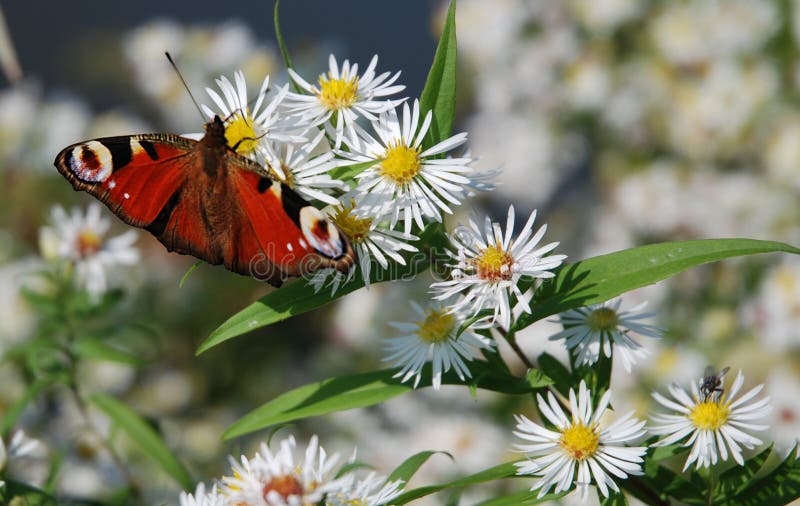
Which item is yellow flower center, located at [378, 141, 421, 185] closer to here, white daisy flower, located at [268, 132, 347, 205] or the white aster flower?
white daisy flower, located at [268, 132, 347, 205]

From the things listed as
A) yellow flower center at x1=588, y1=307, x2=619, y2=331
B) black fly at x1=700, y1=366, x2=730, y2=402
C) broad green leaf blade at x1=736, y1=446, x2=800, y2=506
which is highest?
yellow flower center at x1=588, y1=307, x2=619, y2=331

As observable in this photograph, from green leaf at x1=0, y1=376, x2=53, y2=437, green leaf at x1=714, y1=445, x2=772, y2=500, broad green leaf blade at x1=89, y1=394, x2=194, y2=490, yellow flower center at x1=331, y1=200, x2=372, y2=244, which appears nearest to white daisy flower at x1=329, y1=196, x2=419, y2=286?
yellow flower center at x1=331, y1=200, x2=372, y2=244

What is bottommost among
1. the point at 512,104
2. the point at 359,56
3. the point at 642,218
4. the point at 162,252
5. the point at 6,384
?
the point at 6,384

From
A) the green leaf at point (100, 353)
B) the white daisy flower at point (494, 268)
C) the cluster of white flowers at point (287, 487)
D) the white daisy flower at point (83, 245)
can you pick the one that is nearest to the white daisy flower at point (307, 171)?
the white daisy flower at point (494, 268)

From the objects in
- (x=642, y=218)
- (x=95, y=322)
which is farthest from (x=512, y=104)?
(x=95, y=322)

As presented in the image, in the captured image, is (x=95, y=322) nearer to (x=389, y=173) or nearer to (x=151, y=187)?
(x=151, y=187)

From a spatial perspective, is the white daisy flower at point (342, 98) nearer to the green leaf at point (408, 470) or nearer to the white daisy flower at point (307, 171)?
the white daisy flower at point (307, 171)

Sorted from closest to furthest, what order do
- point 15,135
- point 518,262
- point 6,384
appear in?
point 518,262 → point 6,384 → point 15,135
